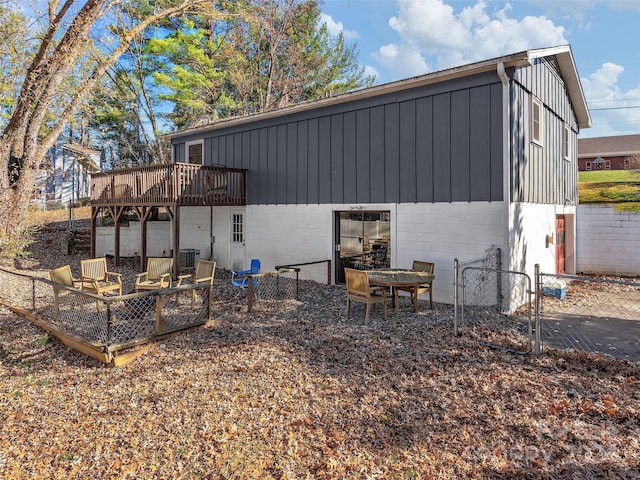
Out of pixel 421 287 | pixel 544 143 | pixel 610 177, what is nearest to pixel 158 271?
pixel 421 287

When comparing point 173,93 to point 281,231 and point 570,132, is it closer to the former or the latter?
point 281,231

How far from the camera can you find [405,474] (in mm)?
3020

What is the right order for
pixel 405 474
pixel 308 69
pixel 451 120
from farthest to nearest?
pixel 308 69, pixel 451 120, pixel 405 474

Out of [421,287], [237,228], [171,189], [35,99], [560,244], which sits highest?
[35,99]

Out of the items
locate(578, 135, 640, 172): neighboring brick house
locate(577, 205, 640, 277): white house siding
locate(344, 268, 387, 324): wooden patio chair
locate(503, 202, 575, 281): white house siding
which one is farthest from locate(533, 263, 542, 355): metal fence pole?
locate(578, 135, 640, 172): neighboring brick house

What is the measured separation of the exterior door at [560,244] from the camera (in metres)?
11.2

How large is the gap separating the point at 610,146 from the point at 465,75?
32.9 meters

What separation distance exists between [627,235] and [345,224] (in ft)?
27.7

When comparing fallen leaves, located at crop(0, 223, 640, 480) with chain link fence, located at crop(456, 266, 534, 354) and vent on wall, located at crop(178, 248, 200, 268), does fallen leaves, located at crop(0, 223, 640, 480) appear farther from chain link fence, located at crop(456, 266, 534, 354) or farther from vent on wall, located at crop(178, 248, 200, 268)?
vent on wall, located at crop(178, 248, 200, 268)

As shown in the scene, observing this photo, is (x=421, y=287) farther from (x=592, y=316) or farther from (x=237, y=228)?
(x=237, y=228)

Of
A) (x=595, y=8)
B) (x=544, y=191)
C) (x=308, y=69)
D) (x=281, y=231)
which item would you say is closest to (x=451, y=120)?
(x=544, y=191)

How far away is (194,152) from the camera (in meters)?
14.4

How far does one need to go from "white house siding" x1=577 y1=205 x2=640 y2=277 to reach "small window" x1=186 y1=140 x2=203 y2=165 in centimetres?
1292

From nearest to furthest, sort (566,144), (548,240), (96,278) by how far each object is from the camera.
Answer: (96,278), (548,240), (566,144)
